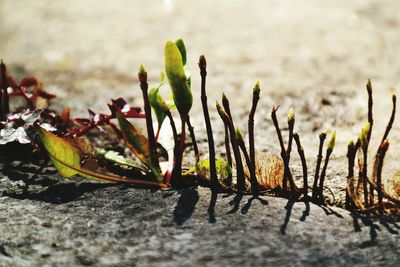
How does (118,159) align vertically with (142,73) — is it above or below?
below

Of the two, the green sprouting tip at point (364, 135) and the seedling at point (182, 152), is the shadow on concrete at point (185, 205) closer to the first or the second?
the seedling at point (182, 152)

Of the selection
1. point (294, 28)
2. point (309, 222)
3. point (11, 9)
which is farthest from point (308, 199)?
point (11, 9)

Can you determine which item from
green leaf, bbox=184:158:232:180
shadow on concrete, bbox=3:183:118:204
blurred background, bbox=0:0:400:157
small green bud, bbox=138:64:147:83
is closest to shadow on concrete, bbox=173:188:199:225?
green leaf, bbox=184:158:232:180

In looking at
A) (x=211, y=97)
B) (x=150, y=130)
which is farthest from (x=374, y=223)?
(x=211, y=97)

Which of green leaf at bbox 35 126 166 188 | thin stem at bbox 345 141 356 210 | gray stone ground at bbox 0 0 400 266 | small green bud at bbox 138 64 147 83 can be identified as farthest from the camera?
green leaf at bbox 35 126 166 188

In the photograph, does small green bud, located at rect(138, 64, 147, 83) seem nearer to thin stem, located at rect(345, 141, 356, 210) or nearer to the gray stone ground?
the gray stone ground

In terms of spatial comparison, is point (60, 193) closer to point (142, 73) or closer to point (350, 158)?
point (142, 73)
